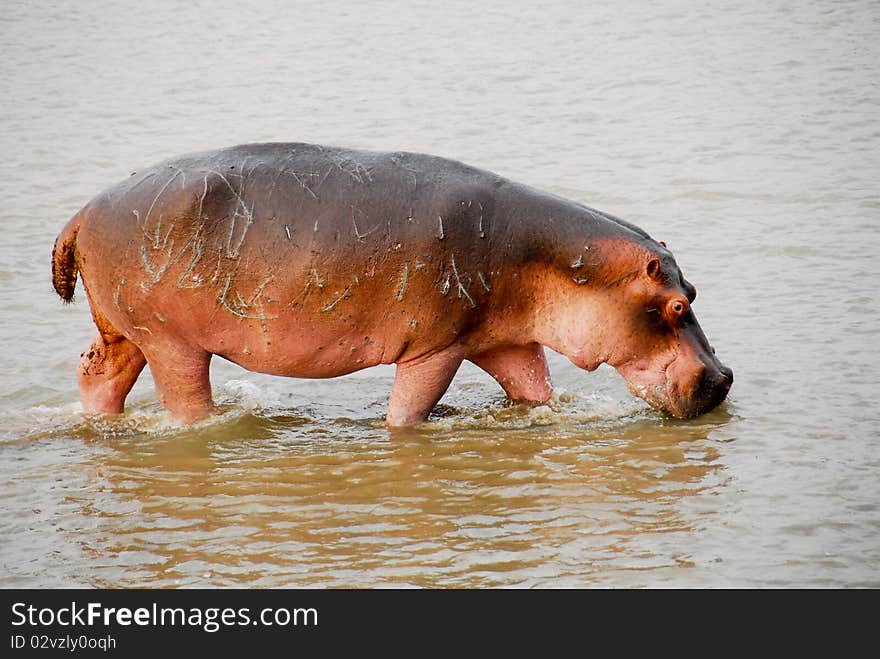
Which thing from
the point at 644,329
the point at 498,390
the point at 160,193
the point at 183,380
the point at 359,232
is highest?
the point at 160,193

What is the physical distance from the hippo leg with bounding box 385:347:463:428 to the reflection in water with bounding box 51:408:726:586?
0.38 ft

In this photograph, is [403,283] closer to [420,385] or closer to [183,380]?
[420,385]

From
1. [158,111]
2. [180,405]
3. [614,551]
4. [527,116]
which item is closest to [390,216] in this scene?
[180,405]

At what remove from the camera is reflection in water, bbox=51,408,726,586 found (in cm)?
567

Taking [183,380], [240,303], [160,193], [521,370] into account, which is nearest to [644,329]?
[521,370]

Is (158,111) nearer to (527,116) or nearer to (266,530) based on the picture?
(527,116)

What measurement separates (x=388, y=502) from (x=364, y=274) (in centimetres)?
118

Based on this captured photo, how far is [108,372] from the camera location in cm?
746

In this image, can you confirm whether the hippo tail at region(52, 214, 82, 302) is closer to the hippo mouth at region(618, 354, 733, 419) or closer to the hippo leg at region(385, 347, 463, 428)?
the hippo leg at region(385, 347, 463, 428)

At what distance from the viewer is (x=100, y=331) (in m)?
7.25

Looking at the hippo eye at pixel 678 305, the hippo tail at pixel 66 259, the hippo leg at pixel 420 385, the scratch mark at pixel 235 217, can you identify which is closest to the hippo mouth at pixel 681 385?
the hippo eye at pixel 678 305

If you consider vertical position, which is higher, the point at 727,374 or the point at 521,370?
the point at 727,374

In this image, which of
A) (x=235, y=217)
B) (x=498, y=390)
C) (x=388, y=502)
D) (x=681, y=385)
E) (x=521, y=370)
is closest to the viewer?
(x=388, y=502)

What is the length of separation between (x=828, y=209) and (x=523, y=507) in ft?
20.4
